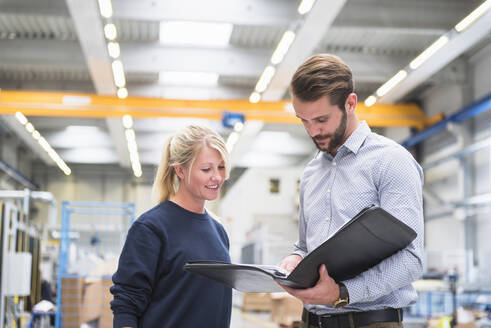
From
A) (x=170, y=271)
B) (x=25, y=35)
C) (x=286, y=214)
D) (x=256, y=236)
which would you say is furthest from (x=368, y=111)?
(x=170, y=271)

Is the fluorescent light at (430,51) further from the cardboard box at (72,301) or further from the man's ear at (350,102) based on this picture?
the man's ear at (350,102)

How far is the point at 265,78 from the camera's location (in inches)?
424

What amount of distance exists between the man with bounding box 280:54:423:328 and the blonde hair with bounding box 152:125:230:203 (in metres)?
0.37

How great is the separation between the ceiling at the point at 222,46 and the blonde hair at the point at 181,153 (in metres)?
6.19

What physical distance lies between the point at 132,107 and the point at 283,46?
4095 mm

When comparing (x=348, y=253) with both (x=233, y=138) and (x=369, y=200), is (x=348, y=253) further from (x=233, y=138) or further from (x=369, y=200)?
(x=233, y=138)

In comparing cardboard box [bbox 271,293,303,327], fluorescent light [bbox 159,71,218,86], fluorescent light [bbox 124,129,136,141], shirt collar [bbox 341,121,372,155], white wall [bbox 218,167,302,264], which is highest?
fluorescent light [bbox 159,71,218,86]

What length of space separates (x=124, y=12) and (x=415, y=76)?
5245 millimetres

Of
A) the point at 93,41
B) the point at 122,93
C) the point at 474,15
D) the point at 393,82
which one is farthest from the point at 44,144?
the point at 474,15

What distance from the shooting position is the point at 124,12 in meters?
8.70

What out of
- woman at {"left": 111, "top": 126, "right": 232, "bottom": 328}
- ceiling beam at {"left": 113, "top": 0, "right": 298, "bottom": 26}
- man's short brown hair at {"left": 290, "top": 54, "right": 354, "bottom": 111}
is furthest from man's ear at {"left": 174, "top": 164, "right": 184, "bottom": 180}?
ceiling beam at {"left": 113, "top": 0, "right": 298, "bottom": 26}

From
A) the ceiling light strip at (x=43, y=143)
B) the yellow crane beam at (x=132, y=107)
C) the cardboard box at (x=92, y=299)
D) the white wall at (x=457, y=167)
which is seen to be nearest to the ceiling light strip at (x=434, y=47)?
the yellow crane beam at (x=132, y=107)

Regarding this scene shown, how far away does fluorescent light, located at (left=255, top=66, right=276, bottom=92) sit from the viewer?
34.0ft

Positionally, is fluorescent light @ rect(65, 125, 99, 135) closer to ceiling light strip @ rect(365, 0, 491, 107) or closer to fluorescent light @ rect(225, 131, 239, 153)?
fluorescent light @ rect(225, 131, 239, 153)
